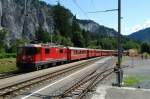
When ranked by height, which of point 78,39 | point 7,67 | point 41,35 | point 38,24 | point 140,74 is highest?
point 38,24

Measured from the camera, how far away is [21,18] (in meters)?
149

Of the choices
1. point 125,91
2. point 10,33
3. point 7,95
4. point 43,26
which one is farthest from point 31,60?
point 43,26

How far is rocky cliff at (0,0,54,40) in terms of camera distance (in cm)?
13750

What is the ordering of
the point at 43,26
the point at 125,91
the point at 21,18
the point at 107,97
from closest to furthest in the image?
the point at 107,97, the point at 125,91, the point at 21,18, the point at 43,26

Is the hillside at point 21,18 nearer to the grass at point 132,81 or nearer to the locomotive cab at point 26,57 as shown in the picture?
the locomotive cab at point 26,57

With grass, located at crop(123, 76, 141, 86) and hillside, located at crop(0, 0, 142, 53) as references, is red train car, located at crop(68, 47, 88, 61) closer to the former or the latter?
grass, located at crop(123, 76, 141, 86)

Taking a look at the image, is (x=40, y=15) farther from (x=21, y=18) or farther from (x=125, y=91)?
(x=125, y=91)

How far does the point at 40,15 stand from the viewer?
7057 inches

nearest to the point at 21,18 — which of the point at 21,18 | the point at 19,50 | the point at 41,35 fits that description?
the point at 21,18

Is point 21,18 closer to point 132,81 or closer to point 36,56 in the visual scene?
point 36,56

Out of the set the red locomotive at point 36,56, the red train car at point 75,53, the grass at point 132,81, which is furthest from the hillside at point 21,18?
the grass at point 132,81

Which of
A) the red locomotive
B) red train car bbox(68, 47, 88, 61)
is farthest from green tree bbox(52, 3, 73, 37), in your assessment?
the red locomotive

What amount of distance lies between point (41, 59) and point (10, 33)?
310ft

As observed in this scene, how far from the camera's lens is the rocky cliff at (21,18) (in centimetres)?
13750
